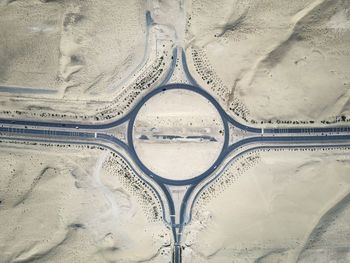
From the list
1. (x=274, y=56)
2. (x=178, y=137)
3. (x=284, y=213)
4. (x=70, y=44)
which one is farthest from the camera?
(x=178, y=137)

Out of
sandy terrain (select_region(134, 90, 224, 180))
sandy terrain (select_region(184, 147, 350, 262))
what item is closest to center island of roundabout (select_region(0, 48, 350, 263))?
sandy terrain (select_region(134, 90, 224, 180))

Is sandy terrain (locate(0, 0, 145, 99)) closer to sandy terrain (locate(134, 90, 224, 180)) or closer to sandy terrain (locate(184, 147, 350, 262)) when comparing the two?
sandy terrain (locate(134, 90, 224, 180))

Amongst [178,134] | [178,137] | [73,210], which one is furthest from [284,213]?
[73,210]

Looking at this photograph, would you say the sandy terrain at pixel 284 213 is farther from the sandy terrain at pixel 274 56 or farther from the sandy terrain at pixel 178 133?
the sandy terrain at pixel 274 56

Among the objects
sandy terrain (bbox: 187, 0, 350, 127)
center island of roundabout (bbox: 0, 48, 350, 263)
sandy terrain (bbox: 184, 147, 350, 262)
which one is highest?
sandy terrain (bbox: 187, 0, 350, 127)

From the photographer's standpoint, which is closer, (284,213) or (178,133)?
(284,213)

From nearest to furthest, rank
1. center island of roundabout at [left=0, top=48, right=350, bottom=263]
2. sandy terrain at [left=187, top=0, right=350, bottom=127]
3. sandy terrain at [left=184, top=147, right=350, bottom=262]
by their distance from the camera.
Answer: sandy terrain at [left=187, top=0, right=350, bottom=127], sandy terrain at [left=184, top=147, right=350, bottom=262], center island of roundabout at [left=0, top=48, right=350, bottom=263]

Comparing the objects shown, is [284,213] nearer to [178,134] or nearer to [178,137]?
[178,137]
